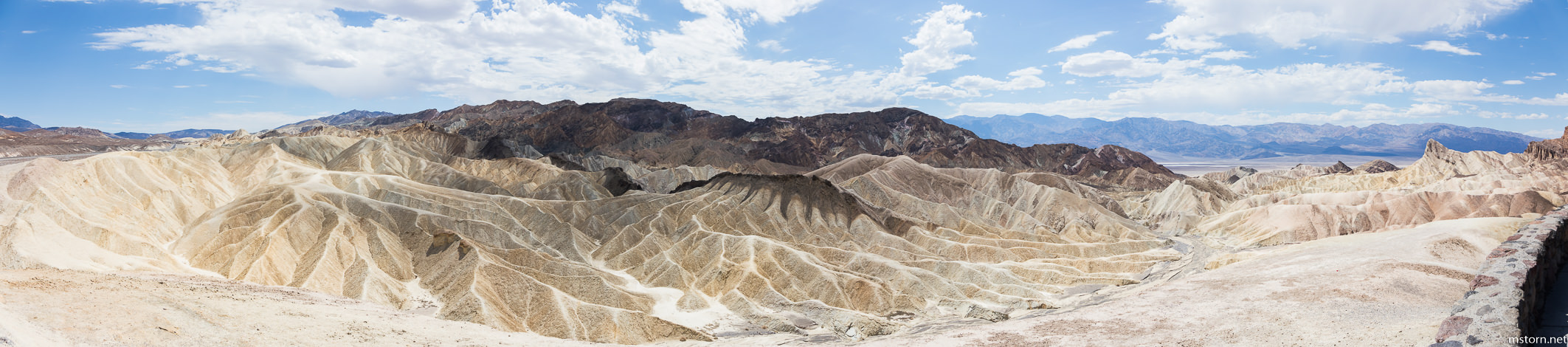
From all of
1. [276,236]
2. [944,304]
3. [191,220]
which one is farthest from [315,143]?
[944,304]

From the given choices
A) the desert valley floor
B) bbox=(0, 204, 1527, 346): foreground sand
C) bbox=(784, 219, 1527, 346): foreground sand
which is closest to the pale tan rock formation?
the desert valley floor

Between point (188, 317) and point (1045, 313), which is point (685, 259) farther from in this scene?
point (188, 317)

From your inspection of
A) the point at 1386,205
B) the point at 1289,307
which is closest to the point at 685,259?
the point at 1289,307

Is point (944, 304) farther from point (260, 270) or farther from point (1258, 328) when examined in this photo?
point (260, 270)

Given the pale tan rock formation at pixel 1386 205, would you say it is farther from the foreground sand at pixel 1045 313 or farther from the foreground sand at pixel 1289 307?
the foreground sand at pixel 1289 307

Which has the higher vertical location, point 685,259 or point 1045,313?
point 685,259

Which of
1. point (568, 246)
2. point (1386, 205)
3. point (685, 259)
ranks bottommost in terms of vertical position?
point (685, 259)

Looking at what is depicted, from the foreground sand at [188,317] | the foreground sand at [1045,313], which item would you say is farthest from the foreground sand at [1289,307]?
the foreground sand at [188,317]

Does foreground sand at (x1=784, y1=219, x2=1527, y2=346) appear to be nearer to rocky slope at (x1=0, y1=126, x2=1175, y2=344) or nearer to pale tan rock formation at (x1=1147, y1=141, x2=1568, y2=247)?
rocky slope at (x1=0, y1=126, x2=1175, y2=344)

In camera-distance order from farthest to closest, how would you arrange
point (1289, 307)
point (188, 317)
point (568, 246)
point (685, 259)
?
point (568, 246)
point (685, 259)
point (1289, 307)
point (188, 317)
